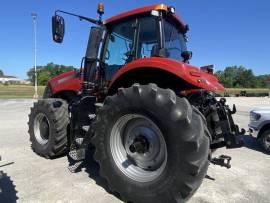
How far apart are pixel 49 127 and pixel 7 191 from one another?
6.12 ft

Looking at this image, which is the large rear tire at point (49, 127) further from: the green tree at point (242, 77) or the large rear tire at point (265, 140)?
the green tree at point (242, 77)

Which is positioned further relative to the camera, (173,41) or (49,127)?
(49,127)

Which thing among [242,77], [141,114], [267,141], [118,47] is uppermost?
[242,77]

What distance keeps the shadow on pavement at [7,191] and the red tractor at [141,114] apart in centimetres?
104

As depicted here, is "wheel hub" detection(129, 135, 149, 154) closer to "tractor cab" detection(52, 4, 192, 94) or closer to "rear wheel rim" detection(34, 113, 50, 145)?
"tractor cab" detection(52, 4, 192, 94)

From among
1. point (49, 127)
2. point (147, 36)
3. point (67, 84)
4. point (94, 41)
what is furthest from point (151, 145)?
point (67, 84)

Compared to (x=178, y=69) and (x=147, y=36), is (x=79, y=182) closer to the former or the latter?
(x=178, y=69)

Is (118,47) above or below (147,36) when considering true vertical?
below

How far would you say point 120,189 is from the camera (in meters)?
3.97

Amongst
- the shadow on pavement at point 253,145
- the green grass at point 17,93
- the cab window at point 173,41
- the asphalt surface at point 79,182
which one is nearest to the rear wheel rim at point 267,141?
the shadow on pavement at point 253,145

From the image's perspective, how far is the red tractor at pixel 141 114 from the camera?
3.51 m

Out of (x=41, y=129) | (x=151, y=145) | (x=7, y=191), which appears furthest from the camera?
(x=41, y=129)

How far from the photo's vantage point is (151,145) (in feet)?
13.5

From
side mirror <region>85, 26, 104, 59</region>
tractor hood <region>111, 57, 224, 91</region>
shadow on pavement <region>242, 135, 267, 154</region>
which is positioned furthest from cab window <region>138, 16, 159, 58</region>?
shadow on pavement <region>242, 135, 267, 154</region>
